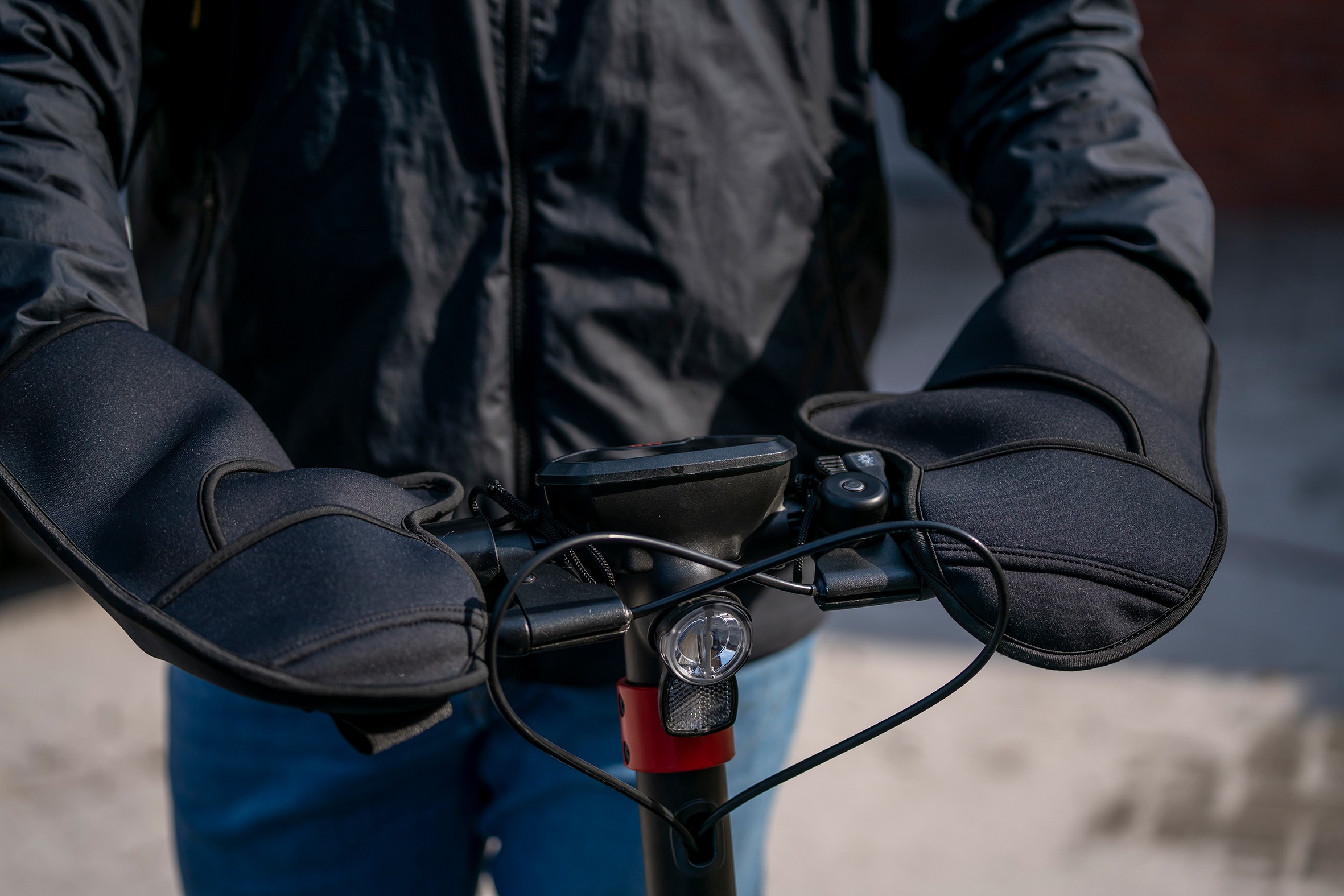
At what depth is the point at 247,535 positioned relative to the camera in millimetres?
582

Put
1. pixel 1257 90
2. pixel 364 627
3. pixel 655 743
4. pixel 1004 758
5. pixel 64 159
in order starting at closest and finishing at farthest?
pixel 364 627
pixel 655 743
pixel 64 159
pixel 1004 758
pixel 1257 90

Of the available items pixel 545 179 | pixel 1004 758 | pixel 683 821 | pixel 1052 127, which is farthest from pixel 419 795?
pixel 1004 758

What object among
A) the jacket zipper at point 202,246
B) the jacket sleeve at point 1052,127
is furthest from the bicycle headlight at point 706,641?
the jacket zipper at point 202,246

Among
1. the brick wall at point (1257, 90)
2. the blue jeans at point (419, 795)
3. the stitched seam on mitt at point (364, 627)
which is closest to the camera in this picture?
the stitched seam on mitt at point (364, 627)

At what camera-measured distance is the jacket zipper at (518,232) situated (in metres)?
0.91

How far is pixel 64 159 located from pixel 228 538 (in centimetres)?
42

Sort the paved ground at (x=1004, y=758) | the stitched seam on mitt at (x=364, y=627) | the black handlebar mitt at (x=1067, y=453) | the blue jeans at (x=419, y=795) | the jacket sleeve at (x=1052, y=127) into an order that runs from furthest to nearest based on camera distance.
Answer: the paved ground at (x=1004, y=758) < the blue jeans at (x=419, y=795) < the jacket sleeve at (x=1052, y=127) < the black handlebar mitt at (x=1067, y=453) < the stitched seam on mitt at (x=364, y=627)

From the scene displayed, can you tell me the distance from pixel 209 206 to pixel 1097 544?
88cm

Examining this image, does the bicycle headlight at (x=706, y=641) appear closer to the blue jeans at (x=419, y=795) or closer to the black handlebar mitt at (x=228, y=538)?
the black handlebar mitt at (x=228, y=538)

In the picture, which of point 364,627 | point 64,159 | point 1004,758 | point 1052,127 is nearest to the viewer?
point 364,627

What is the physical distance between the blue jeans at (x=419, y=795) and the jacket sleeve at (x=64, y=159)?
18.0 inches

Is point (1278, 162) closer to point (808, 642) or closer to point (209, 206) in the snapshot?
point (808, 642)

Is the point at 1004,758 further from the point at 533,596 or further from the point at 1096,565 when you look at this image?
the point at 533,596

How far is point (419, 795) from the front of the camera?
3.38 feet
